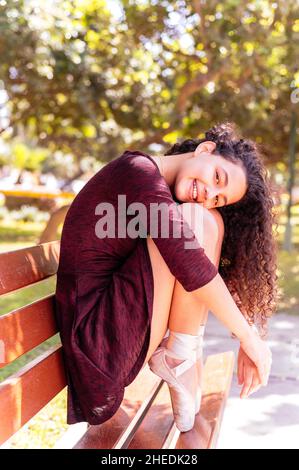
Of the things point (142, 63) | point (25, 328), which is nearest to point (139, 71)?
point (142, 63)

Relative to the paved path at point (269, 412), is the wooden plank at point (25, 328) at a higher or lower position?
higher

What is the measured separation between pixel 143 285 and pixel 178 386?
405 millimetres

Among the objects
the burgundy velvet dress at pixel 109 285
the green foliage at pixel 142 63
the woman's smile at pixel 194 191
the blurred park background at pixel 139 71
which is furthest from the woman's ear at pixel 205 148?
the green foliage at pixel 142 63

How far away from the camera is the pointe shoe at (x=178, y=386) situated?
207cm

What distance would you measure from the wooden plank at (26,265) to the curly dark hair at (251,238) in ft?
2.29

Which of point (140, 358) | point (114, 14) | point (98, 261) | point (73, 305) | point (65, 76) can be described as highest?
point (114, 14)

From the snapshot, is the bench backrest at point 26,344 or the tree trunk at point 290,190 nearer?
the bench backrest at point 26,344

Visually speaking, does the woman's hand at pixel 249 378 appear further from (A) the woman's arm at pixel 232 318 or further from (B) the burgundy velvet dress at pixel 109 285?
(B) the burgundy velvet dress at pixel 109 285

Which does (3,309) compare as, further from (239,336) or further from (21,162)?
(21,162)

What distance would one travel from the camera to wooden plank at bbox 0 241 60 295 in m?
1.72

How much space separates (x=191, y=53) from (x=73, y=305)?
27.2ft

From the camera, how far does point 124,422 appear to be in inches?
81.5

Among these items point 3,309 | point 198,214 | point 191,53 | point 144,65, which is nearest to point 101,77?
point 144,65

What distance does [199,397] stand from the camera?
7.25ft
